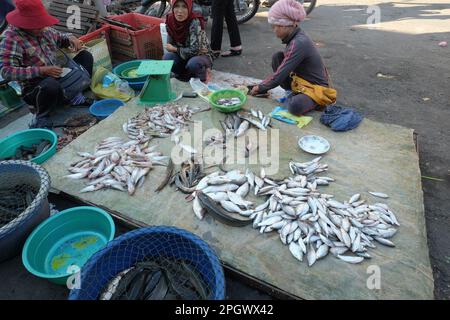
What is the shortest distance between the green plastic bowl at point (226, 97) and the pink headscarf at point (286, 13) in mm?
960

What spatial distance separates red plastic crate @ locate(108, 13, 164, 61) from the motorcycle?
955 mm

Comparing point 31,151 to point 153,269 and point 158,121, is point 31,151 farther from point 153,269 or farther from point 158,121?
point 153,269

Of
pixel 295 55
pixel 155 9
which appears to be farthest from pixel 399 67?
pixel 155 9

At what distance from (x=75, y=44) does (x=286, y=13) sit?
298 centimetres

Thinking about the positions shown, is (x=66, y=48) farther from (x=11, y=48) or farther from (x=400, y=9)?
(x=400, y=9)

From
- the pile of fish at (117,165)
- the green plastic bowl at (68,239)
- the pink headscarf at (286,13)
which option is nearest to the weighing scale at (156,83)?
the pile of fish at (117,165)

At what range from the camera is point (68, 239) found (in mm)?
2680

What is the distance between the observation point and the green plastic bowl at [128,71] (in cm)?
463

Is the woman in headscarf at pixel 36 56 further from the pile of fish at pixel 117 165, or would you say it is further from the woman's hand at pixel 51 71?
the pile of fish at pixel 117 165

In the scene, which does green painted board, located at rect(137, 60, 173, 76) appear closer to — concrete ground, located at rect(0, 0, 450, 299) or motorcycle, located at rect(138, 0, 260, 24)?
concrete ground, located at rect(0, 0, 450, 299)

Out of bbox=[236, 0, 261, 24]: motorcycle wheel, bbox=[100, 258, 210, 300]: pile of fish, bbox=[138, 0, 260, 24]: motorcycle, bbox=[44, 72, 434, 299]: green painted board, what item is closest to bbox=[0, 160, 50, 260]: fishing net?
bbox=[44, 72, 434, 299]: green painted board

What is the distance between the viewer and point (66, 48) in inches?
172

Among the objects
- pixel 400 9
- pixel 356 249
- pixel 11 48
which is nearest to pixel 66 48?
pixel 11 48

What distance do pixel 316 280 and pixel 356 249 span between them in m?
0.42
